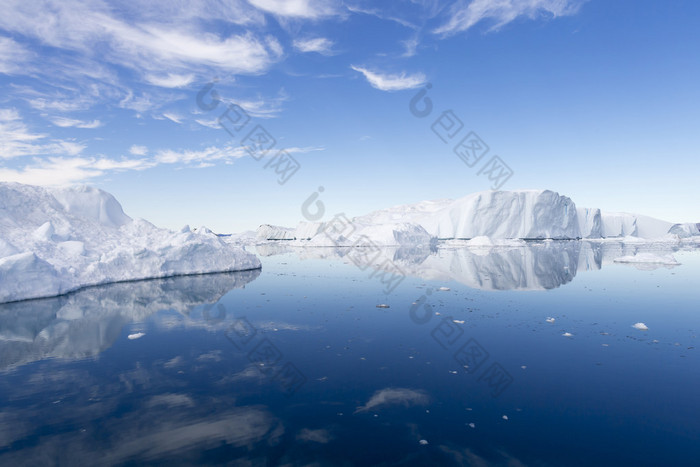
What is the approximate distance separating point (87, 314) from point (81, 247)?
856cm

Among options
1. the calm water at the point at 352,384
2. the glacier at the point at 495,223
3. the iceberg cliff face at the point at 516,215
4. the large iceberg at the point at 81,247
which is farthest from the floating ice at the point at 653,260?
the iceberg cliff face at the point at 516,215

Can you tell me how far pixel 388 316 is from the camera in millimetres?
10242

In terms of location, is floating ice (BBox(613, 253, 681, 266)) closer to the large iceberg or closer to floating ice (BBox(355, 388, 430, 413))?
the large iceberg

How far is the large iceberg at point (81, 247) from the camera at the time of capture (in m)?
13.3

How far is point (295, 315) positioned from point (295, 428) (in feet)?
20.4

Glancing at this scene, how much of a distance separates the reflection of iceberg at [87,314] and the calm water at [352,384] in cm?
8

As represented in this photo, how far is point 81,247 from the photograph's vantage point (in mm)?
17375

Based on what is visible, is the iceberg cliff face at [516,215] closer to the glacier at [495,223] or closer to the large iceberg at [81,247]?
the glacier at [495,223]

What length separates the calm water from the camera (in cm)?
400

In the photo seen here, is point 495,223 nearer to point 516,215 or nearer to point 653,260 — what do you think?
point 516,215

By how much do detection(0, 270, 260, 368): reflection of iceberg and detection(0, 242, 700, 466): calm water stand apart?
0.27 ft

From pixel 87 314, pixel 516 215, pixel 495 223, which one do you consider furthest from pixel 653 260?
pixel 495 223

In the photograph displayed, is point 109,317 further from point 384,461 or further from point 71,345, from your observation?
point 384,461

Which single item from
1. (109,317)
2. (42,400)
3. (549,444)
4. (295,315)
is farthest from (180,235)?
(549,444)
